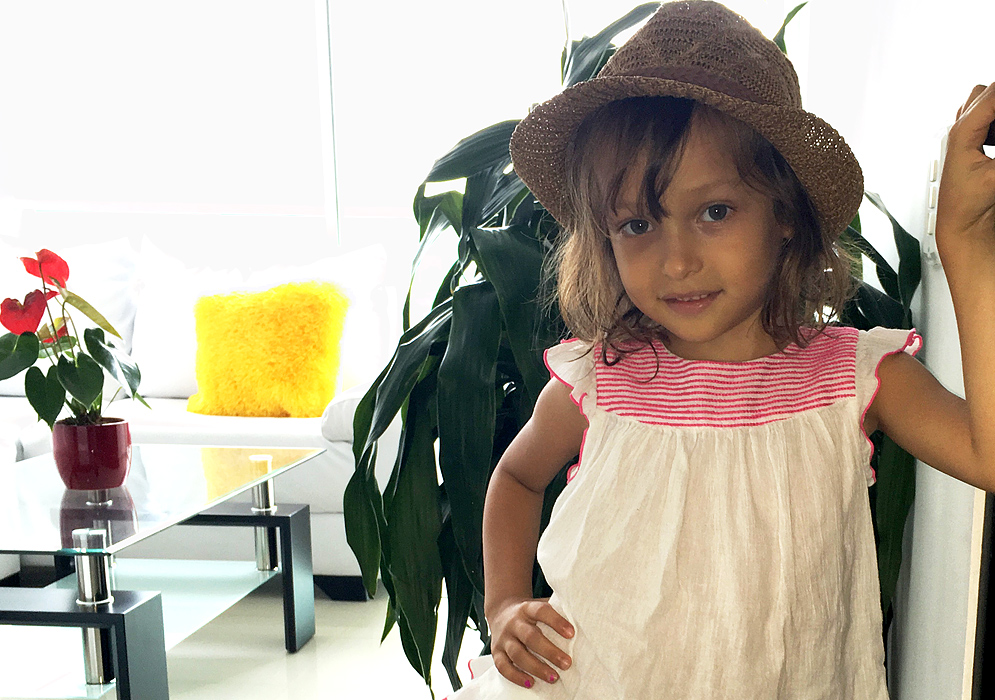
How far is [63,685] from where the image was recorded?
177 cm

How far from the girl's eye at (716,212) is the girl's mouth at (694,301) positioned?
0.06m

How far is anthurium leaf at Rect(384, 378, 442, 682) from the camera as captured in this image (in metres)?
1.19

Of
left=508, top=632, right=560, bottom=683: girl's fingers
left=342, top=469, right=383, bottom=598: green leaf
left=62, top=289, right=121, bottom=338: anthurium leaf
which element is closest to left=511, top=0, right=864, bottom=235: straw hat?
left=508, top=632, right=560, bottom=683: girl's fingers

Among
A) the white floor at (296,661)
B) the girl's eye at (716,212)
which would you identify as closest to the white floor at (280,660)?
the white floor at (296,661)

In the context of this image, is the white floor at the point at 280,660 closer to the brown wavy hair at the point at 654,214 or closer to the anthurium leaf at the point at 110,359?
the anthurium leaf at the point at 110,359

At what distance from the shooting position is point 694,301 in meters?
0.81

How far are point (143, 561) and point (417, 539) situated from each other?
152cm

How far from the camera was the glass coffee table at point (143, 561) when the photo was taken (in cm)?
169

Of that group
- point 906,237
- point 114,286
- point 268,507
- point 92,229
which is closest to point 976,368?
point 906,237

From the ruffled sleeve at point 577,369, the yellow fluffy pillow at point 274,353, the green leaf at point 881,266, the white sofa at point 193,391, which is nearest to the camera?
the ruffled sleeve at point 577,369

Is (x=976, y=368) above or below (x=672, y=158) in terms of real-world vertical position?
below

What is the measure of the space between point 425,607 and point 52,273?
1066mm

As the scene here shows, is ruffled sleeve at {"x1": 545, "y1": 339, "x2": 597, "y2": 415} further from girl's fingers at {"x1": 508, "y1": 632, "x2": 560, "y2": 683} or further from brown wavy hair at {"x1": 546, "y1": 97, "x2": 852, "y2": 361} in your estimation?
girl's fingers at {"x1": 508, "y1": 632, "x2": 560, "y2": 683}

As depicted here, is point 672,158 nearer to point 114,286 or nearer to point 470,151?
point 470,151
